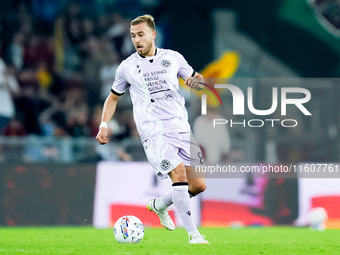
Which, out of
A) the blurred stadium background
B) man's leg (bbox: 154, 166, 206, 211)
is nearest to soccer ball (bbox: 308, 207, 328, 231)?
the blurred stadium background

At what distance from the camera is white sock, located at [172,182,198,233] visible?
29.2ft

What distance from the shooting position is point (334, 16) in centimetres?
1819

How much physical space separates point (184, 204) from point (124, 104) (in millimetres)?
8445

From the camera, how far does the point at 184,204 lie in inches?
353

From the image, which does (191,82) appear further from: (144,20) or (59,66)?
(59,66)

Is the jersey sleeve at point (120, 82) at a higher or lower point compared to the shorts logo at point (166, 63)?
lower

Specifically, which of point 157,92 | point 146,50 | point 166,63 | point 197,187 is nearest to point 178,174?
point 197,187

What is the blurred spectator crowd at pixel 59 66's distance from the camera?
16.2m

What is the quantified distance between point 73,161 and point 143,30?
227 inches

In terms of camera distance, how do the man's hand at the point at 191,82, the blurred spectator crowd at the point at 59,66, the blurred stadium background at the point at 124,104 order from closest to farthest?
the man's hand at the point at 191,82 → the blurred stadium background at the point at 124,104 → the blurred spectator crowd at the point at 59,66

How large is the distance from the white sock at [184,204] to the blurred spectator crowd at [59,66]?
6.53 metres

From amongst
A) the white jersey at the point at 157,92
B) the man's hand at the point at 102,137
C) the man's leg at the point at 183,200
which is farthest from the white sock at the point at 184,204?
the man's hand at the point at 102,137

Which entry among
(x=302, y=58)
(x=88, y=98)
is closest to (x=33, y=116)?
(x=88, y=98)

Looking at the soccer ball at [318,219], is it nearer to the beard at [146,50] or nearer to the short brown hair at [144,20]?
the beard at [146,50]
